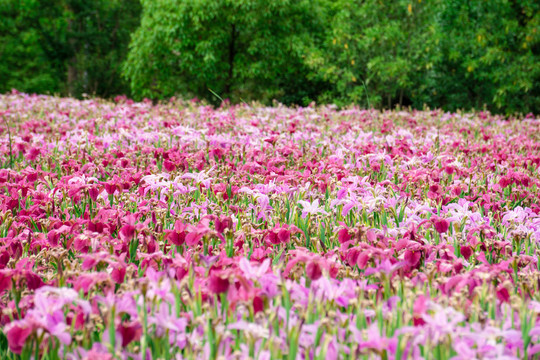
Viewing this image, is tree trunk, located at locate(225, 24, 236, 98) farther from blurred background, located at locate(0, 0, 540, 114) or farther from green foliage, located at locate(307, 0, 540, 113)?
green foliage, located at locate(307, 0, 540, 113)

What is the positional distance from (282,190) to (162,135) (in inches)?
95.9

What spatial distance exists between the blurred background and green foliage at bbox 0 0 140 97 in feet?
27.5

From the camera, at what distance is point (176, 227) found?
7.34 ft

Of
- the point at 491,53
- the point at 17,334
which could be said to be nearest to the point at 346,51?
the point at 491,53

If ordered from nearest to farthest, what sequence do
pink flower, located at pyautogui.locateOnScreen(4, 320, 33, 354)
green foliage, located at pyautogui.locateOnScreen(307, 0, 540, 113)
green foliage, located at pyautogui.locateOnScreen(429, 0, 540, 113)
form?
pink flower, located at pyautogui.locateOnScreen(4, 320, 33, 354)
green foliage, located at pyautogui.locateOnScreen(429, 0, 540, 113)
green foliage, located at pyautogui.locateOnScreen(307, 0, 540, 113)

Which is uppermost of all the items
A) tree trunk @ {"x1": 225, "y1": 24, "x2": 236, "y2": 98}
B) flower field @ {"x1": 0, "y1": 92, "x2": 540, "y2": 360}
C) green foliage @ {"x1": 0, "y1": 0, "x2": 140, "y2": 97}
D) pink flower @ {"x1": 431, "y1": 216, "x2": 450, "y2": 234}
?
green foliage @ {"x1": 0, "y1": 0, "x2": 140, "y2": 97}

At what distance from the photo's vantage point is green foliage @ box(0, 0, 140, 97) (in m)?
26.7

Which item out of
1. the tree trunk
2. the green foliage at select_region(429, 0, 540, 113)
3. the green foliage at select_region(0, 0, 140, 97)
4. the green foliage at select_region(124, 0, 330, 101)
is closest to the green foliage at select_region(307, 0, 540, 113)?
the green foliage at select_region(429, 0, 540, 113)

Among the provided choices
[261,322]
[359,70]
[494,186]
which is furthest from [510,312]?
[359,70]

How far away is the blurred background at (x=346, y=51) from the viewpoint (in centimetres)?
1448

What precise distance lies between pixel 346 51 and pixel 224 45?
378 centimetres

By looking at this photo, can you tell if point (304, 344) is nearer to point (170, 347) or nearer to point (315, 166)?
point (170, 347)

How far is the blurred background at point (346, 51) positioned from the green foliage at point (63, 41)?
8.39m

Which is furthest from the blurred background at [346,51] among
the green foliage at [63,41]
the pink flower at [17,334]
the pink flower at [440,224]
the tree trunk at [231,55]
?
the pink flower at [17,334]
